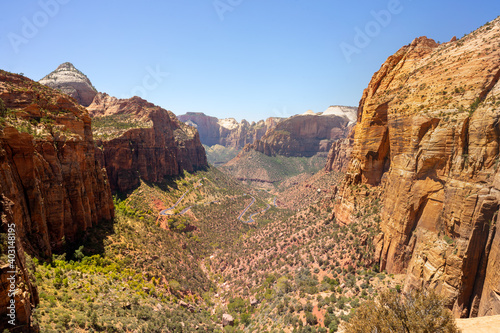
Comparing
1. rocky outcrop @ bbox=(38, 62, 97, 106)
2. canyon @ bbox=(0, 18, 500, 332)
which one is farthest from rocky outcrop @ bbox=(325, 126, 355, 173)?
rocky outcrop @ bbox=(38, 62, 97, 106)

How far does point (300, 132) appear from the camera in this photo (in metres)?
198

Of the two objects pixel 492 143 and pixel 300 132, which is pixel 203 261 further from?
pixel 300 132

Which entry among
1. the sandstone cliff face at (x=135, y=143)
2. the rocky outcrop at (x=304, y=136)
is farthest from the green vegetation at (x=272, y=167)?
the sandstone cliff face at (x=135, y=143)

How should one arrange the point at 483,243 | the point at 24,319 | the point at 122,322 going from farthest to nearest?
the point at 122,322
the point at 483,243
the point at 24,319

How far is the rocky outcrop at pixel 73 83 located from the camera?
9189cm

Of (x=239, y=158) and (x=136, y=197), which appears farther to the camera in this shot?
(x=239, y=158)

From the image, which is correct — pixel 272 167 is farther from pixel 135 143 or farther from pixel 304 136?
pixel 135 143

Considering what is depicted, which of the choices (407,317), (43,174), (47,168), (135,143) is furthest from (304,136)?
(407,317)

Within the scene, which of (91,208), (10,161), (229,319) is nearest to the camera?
(10,161)

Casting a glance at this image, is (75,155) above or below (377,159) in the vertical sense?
above

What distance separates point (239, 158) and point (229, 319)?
16095 cm

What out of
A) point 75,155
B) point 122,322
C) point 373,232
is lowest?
point 122,322

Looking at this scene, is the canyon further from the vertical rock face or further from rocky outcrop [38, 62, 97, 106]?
rocky outcrop [38, 62, 97, 106]

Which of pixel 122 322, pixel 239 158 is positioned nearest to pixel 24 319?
pixel 122 322
